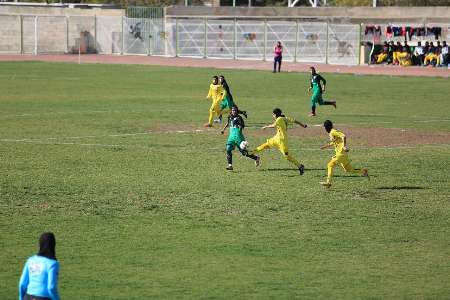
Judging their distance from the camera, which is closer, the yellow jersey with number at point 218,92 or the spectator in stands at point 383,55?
the yellow jersey with number at point 218,92

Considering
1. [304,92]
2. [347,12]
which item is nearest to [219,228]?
[304,92]

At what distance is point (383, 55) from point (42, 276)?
71.7 meters

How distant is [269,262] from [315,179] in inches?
383

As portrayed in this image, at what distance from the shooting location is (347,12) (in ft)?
298

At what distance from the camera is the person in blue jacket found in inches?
456

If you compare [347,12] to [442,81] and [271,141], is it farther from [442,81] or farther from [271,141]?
[271,141]

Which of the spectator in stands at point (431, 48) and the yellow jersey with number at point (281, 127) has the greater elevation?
the spectator in stands at point (431, 48)

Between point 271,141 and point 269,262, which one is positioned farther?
point 271,141

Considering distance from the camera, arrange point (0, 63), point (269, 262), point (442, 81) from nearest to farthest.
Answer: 1. point (269, 262)
2. point (442, 81)
3. point (0, 63)

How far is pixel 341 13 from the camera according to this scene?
90938 millimetres

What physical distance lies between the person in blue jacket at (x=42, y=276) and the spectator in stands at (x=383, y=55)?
232ft

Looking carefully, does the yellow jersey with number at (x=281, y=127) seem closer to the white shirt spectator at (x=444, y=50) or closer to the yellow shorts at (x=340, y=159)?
the yellow shorts at (x=340, y=159)

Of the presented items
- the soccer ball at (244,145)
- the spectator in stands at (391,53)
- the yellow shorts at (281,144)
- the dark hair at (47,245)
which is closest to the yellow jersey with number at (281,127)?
the yellow shorts at (281,144)

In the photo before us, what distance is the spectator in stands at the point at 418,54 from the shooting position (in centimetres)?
7969
